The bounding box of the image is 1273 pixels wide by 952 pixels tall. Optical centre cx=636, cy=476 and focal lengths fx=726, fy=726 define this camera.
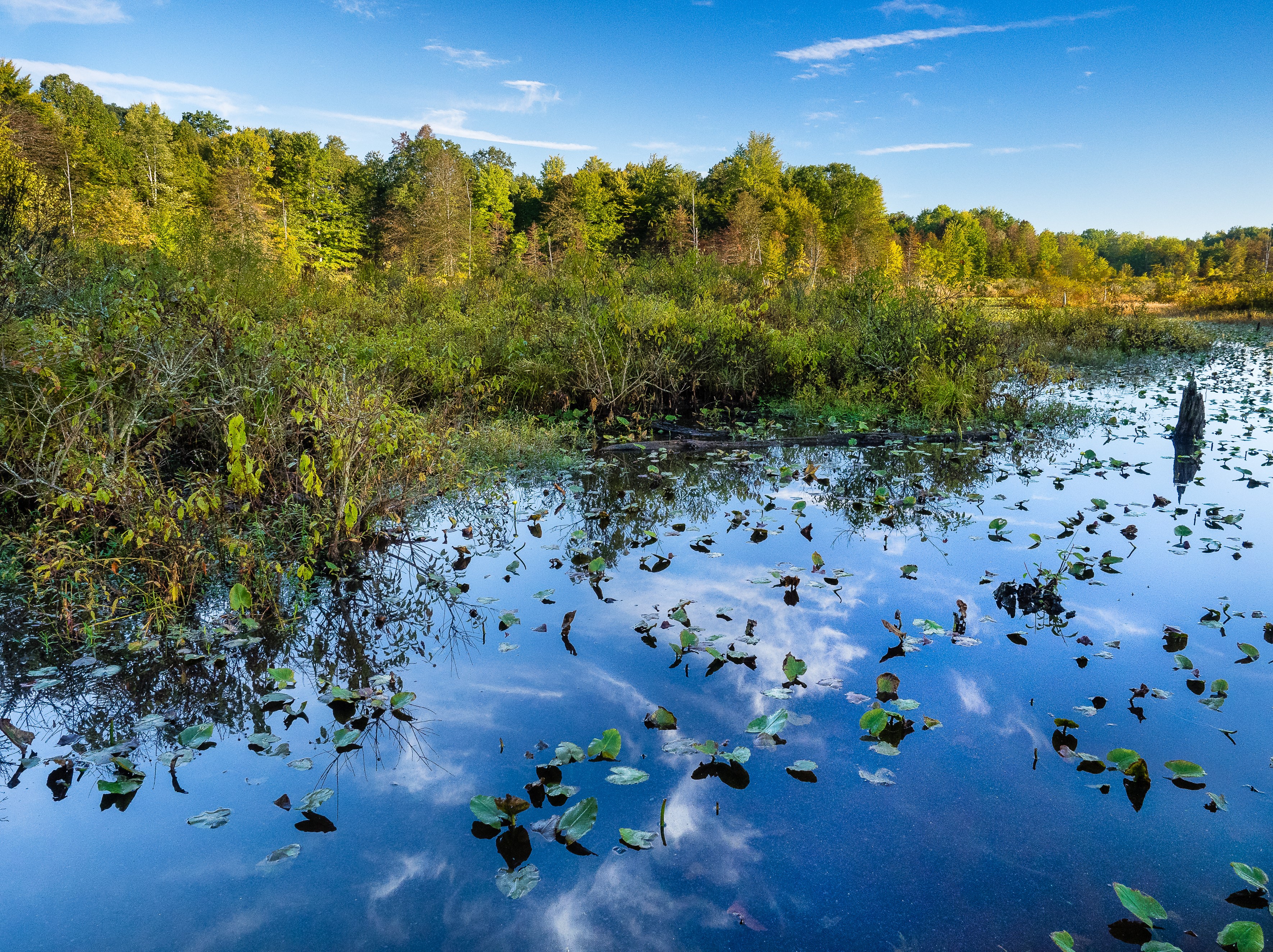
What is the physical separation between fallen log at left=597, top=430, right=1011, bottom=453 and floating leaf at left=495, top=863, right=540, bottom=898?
7106 millimetres

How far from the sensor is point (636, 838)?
8.54ft

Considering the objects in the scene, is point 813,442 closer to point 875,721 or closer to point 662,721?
point 875,721

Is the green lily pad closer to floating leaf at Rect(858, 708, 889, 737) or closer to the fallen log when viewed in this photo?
floating leaf at Rect(858, 708, 889, 737)

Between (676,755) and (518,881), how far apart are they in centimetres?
91

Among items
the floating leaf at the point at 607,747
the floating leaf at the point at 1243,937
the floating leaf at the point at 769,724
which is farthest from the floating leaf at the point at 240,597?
the floating leaf at the point at 1243,937

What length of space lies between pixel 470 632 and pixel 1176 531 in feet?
18.8

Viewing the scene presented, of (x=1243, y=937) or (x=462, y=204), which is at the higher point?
(x=462, y=204)

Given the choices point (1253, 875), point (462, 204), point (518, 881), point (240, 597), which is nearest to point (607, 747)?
point (518, 881)

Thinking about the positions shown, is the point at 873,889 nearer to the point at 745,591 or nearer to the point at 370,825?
the point at 370,825

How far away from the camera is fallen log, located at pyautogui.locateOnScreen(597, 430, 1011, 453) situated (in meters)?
9.55

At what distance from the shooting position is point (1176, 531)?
19.8 feet

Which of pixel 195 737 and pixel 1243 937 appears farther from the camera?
pixel 195 737

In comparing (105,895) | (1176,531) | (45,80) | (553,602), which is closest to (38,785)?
(105,895)

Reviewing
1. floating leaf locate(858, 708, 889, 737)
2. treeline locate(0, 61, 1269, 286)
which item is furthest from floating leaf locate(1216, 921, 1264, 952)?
treeline locate(0, 61, 1269, 286)
